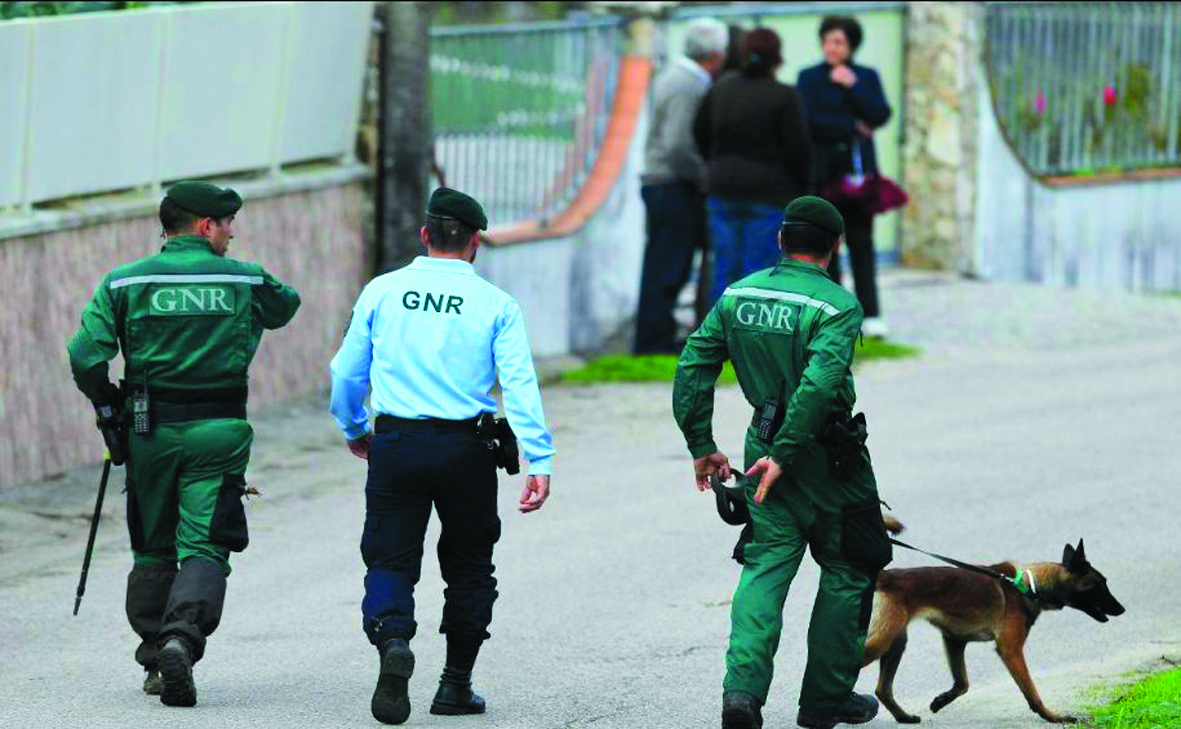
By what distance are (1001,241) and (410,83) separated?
721cm

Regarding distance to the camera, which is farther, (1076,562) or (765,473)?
(1076,562)

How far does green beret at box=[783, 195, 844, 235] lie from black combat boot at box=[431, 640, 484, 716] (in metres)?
1.69

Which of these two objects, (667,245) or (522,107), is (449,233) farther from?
(522,107)

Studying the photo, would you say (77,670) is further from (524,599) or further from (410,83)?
(410,83)

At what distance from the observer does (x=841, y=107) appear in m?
15.3

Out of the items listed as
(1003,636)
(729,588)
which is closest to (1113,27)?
(729,588)

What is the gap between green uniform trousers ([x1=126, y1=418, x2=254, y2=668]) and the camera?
7770 millimetres

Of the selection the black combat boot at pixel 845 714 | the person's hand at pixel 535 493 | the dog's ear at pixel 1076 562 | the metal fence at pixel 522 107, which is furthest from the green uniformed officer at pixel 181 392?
the metal fence at pixel 522 107

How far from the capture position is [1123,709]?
7.44 meters

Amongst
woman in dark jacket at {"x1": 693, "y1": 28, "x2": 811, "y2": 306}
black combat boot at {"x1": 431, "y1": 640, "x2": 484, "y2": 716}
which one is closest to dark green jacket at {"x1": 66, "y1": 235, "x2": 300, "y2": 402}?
black combat boot at {"x1": 431, "y1": 640, "x2": 484, "y2": 716}

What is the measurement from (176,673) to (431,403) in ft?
3.83

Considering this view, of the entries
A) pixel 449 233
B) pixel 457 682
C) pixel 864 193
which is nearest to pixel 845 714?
pixel 457 682

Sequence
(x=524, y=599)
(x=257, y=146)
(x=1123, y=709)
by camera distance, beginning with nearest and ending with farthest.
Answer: (x=1123, y=709) → (x=524, y=599) → (x=257, y=146)

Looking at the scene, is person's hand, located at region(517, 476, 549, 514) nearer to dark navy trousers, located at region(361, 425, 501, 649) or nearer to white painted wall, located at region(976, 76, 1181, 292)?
dark navy trousers, located at region(361, 425, 501, 649)
